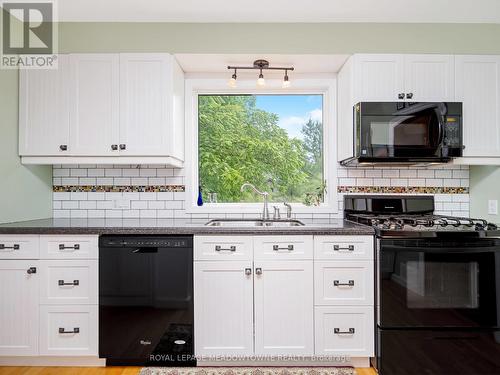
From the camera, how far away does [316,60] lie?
259 centimetres

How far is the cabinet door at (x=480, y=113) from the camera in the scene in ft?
7.93

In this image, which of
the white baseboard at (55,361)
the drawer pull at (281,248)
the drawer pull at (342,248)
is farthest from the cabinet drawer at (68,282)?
the drawer pull at (342,248)

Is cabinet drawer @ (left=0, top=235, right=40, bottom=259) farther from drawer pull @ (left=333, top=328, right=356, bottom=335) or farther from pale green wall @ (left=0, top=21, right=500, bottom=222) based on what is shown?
drawer pull @ (left=333, top=328, right=356, bottom=335)

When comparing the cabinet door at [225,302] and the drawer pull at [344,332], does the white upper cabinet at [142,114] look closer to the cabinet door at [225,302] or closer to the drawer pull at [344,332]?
the cabinet door at [225,302]

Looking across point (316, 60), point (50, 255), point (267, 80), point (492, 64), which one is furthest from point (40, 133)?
point (492, 64)

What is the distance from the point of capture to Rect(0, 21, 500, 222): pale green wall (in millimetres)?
2492

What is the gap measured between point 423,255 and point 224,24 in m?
2.18

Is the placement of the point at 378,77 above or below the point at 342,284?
above

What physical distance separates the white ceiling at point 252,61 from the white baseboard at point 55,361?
2.28m

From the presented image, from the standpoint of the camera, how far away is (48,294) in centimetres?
215

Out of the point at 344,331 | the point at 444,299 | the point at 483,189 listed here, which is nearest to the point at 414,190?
the point at 483,189

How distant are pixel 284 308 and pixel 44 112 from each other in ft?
7.44

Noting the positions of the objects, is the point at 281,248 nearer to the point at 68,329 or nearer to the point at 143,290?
the point at 143,290

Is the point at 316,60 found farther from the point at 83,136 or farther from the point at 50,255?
the point at 50,255
